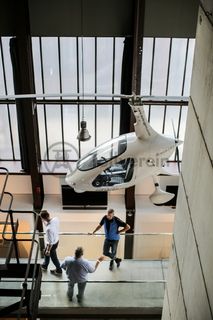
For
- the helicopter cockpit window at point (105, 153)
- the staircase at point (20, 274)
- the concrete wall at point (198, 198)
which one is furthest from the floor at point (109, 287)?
the concrete wall at point (198, 198)

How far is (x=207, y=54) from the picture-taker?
4199 mm

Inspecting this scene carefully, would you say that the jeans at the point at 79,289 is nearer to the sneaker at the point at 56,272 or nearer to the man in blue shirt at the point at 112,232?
the sneaker at the point at 56,272

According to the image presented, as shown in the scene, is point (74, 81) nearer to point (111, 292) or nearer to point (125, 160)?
point (125, 160)

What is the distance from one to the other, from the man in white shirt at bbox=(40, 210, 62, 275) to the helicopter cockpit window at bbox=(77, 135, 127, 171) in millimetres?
1604

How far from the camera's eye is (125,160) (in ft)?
31.8

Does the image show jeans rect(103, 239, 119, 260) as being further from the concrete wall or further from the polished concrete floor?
the concrete wall

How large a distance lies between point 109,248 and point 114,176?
1.86 meters

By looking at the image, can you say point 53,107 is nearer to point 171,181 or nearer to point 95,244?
point 171,181

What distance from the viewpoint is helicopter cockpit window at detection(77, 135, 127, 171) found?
30.9 ft

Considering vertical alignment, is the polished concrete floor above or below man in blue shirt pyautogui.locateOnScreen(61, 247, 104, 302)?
below

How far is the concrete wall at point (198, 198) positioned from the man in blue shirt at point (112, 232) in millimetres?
3168

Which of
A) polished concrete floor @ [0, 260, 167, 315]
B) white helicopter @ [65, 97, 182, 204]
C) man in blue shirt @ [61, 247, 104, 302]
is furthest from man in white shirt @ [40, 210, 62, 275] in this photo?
white helicopter @ [65, 97, 182, 204]

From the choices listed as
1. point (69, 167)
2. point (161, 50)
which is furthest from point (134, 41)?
point (69, 167)

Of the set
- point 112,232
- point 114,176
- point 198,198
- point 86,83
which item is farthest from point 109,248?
point 86,83
